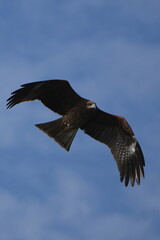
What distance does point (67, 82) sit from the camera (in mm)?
11930

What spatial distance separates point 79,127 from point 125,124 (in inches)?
42.1

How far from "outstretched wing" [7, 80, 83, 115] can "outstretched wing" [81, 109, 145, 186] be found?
76 cm

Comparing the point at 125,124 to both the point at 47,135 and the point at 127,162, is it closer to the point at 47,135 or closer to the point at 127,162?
the point at 127,162

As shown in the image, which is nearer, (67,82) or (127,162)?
(67,82)

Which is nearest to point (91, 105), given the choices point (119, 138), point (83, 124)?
point (83, 124)

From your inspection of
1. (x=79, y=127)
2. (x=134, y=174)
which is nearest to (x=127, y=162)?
(x=134, y=174)

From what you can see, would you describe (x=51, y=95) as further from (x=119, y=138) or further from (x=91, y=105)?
(x=119, y=138)

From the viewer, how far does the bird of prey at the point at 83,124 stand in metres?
12.1

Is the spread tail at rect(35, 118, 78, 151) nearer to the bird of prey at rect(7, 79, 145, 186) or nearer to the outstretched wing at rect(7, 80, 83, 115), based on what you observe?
the bird of prey at rect(7, 79, 145, 186)

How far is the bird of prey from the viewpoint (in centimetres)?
1210

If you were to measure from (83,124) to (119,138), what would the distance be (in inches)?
35.3

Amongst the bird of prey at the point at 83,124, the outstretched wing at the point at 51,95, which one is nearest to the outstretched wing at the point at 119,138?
the bird of prey at the point at 83,124

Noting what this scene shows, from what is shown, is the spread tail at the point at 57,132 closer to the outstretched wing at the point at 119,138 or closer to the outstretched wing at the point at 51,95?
the outstretched wing at the point at 51,95

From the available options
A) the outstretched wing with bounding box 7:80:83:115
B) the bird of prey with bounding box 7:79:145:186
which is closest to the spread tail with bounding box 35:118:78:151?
the bird of prey with bounding box 7:79:145:186
